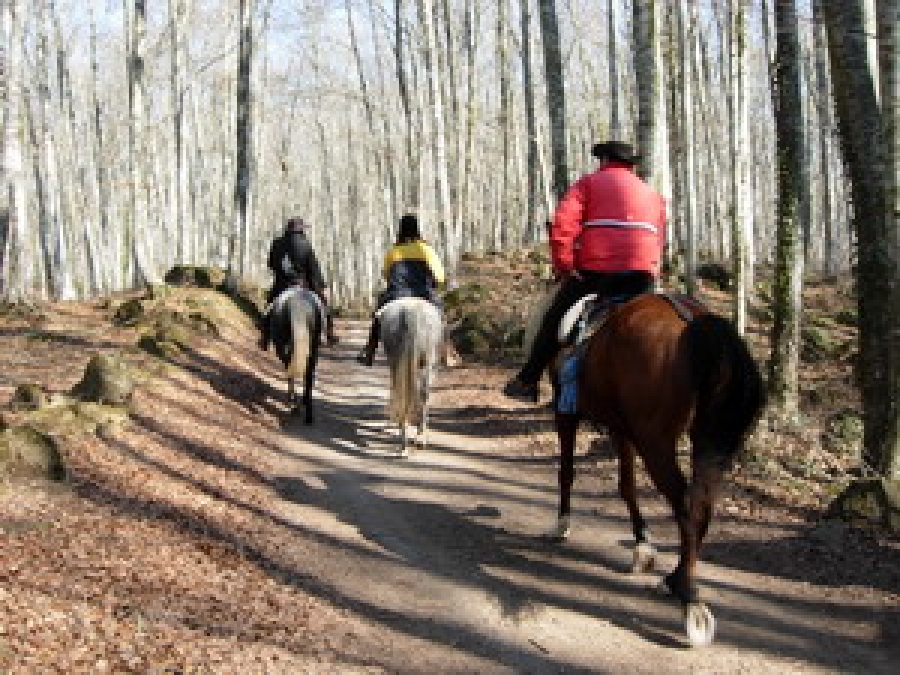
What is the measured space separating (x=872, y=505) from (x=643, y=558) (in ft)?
6.15

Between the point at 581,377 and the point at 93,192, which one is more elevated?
the point at 93,192

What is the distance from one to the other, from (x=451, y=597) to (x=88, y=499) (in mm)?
2728

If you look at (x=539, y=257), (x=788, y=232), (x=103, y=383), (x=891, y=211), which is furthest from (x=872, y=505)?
(x=539, y=257)

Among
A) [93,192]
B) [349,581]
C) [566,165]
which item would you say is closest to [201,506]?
[349,581]

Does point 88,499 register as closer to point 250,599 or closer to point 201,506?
point 201,506

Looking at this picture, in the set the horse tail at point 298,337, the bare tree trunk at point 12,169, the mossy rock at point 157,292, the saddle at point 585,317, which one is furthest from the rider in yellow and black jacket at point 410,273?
the bare tree trunk at point 12,169

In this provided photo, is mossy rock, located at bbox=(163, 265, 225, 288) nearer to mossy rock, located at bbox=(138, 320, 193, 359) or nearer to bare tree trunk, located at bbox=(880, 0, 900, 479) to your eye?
mossy rock, located at bbox=(138, 320, 193, 359)

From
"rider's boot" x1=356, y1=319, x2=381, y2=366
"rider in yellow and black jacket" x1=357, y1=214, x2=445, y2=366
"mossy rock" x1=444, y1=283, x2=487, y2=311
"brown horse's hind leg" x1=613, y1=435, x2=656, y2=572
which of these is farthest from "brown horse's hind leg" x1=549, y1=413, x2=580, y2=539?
"mossy rock" x1=444, y1=283, x2=487, y2=311

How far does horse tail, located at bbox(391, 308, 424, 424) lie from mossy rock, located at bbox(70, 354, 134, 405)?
281 centimetres

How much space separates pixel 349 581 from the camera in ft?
19.0

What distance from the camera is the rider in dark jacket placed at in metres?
11.5

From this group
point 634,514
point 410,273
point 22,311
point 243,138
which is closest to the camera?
point 634,514

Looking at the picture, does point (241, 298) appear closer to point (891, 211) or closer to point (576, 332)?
point (576, 332)

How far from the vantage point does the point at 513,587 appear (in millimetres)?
5672
